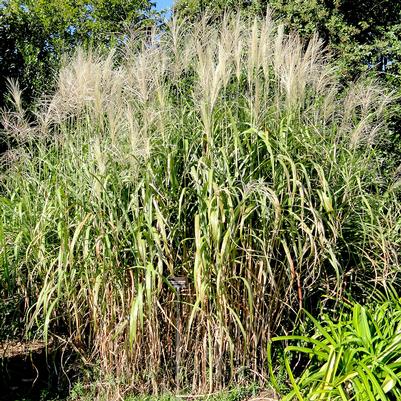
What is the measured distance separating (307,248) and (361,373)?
1.04 metres

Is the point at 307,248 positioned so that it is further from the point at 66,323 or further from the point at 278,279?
the point at 66,323

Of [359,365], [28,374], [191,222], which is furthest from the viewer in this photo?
[28,374]

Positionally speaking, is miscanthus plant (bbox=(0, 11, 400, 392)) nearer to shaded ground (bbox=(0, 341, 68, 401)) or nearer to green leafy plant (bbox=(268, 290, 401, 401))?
shaded ground (bbox=(0, 341, 68, 401))

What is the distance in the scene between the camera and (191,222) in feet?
11.7

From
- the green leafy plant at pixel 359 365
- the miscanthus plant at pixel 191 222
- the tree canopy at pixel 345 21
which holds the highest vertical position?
the tree canopy at pixel 345 21

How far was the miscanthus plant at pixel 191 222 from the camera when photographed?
331 centimetres

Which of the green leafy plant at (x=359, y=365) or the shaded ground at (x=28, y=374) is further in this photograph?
the shaded ground at (x=28, y=374)

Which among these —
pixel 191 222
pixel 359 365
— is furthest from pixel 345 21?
pixel 359 365

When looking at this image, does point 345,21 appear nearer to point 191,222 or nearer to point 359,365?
point 191,222

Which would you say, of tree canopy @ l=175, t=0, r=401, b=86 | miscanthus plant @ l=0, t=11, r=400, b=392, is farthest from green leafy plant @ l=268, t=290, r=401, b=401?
tree canopy @ l=175, t=0, r=401, b=86

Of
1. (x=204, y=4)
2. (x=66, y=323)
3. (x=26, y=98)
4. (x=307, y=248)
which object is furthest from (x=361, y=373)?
(x=204, y=4)

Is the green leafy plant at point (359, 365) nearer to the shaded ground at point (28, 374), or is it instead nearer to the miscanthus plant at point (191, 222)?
the miscanthus plant at point (191, 222)

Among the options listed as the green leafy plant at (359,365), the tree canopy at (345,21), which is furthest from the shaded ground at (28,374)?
the tree canopy at (345,21)

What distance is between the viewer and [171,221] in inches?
140
